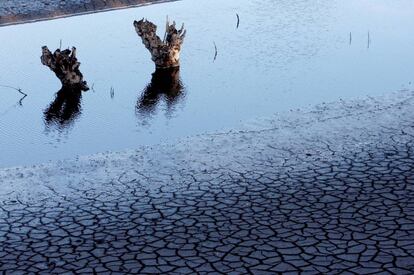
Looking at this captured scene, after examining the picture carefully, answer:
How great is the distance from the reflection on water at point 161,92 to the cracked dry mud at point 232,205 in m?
2.18

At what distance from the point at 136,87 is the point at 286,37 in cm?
478

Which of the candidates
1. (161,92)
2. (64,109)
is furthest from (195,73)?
(64,109)

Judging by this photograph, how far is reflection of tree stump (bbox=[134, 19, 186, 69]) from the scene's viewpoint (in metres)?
15.7

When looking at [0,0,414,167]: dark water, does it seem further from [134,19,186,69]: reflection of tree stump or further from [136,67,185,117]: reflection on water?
[134,19,186,69]: reflection of tree stump

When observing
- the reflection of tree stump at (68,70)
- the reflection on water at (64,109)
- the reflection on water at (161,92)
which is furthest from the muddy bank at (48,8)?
the reflection on water at (64,109)

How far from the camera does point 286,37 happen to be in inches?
709

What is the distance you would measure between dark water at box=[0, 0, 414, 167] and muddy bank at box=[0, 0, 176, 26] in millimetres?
595

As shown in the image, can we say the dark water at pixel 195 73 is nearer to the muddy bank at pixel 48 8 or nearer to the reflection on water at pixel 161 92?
the reflection on water at pixel 161 92

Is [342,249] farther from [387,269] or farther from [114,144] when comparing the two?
[114,144]

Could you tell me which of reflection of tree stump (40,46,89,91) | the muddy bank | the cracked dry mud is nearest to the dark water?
reflection of tree stump (40,46,89,91)

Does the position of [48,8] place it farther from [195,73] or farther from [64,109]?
[64,109]

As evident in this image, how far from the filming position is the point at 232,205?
8383 mm

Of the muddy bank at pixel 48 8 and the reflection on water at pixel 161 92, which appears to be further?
the muddy bank at pixel 48 8

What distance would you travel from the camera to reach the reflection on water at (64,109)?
12.7 meters
